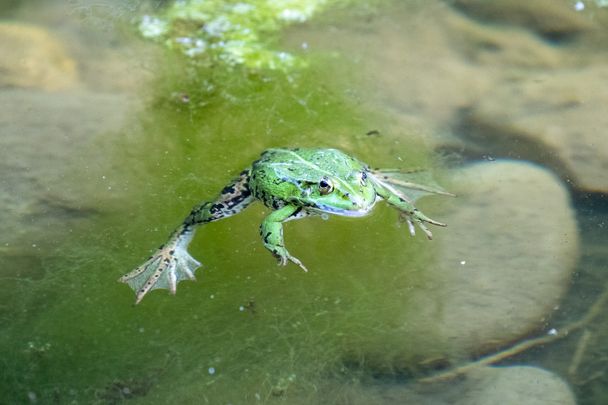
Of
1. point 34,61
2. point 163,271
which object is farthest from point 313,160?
point 34,61

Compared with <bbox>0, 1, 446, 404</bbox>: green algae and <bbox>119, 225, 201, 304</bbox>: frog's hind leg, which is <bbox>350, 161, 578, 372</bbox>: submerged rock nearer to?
<bbox>0, 1, 446, 404</bbox>: green algae

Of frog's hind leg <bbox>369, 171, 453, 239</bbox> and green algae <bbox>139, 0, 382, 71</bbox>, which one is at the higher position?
green algae <bbox>139, 0, 382, 71</bbox>

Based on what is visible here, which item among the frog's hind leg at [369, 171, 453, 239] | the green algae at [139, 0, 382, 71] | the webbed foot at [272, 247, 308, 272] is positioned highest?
the green algae at [139, 0, 382, 71]

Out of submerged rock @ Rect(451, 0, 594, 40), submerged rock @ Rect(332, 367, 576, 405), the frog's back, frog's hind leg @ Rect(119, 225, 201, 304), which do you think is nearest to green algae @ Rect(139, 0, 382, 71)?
submerged rock @ Rect(451, 0, 594, 40)

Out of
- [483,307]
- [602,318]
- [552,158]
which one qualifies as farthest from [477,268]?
[552,158]

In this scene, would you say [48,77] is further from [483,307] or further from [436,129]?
[483,307]

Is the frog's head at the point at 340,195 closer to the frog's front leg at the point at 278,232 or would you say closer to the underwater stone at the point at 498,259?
the frog's front leg at the point at 278,232
